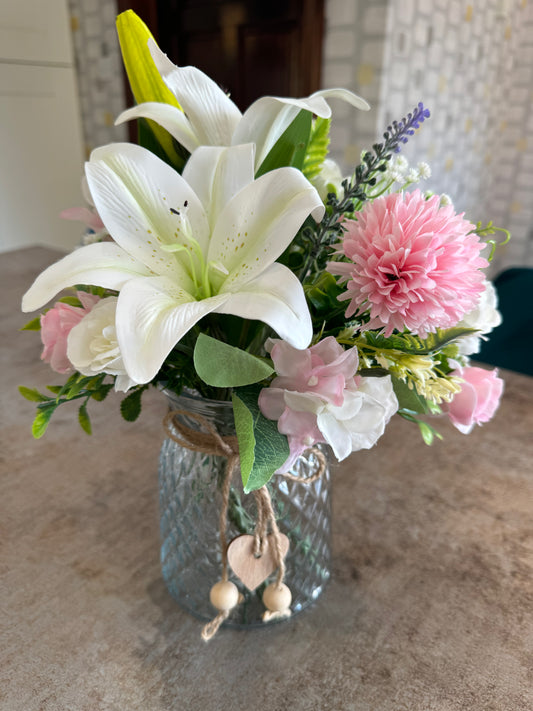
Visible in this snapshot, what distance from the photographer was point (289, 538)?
527 millimetres

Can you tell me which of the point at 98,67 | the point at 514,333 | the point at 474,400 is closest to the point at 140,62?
the point at 474,400

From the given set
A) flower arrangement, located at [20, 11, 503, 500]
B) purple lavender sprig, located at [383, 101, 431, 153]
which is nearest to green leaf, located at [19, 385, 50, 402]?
flower arrangement, located at [20, 11, 503, 500]

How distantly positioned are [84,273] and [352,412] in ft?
0.71

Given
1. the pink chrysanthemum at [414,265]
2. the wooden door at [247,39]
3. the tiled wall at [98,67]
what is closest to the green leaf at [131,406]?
the pink chrysanthemum at [414,265]

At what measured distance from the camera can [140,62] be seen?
0.43m

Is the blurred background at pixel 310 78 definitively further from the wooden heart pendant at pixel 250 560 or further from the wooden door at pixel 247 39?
the wooden heart pendant at pixel 250 560

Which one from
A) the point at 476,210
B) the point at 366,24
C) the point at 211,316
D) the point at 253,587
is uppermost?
the point at 366,24

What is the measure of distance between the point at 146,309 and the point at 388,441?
566 millimetres

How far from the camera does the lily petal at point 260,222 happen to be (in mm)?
374

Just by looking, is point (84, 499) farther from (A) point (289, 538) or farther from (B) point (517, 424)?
(B) point (517, 424)

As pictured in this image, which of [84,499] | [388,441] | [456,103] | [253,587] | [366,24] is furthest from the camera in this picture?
[456,103]

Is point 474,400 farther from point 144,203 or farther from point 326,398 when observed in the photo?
point 144,203

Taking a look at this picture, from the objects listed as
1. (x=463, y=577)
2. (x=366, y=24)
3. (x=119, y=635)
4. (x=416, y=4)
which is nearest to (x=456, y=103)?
(x=416, y=4)

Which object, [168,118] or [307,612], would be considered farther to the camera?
[307,612]
